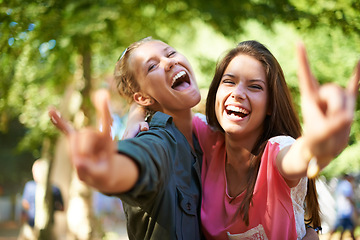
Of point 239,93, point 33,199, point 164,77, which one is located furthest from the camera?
point 33,199

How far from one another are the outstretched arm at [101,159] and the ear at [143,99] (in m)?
1.15

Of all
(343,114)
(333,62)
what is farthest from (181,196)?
(333,62)

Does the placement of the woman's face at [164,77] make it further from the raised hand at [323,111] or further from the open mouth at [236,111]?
the raised hand at [323,111]

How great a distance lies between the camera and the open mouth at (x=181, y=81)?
8.42 feet

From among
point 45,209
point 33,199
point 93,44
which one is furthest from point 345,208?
point 93,44

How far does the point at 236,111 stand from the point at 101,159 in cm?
113

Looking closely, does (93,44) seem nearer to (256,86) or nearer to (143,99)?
(143,99)

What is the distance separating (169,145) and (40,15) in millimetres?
3240

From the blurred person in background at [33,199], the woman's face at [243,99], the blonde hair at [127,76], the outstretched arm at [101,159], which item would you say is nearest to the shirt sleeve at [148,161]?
the outstretched arm at [101,159]

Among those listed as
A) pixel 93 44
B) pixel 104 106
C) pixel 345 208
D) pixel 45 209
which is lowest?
pixel 45 209

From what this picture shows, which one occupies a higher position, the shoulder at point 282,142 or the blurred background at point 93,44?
the shoulder at point 282,142

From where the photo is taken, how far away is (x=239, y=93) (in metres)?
2.28

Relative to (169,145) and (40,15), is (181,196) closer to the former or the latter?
(169,145)

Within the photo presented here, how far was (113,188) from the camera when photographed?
1.41 metres
